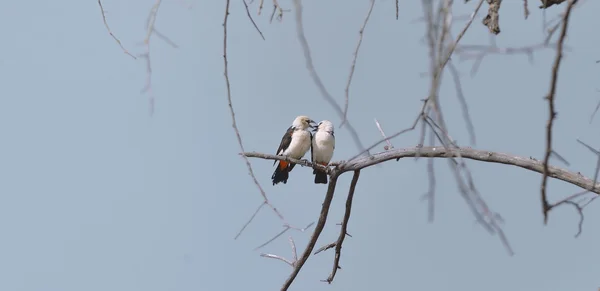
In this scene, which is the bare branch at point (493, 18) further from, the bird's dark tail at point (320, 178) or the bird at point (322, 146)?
the bird at point (322, 146)

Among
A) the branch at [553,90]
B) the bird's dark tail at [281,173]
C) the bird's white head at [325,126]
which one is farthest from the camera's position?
the bird's white head at [325,126]

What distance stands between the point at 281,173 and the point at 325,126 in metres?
0.62

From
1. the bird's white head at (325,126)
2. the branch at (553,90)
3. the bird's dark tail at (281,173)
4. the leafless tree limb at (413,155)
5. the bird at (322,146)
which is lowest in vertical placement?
the bird's dark tail at (281,173)

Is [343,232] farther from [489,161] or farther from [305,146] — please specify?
[305,146]

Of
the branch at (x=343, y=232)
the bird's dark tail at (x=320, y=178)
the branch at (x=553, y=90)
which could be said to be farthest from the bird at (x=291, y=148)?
the branch at (x=553, y=90)

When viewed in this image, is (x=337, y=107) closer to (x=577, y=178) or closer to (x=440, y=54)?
(x=440, y=54)

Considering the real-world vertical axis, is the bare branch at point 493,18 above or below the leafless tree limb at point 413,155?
above

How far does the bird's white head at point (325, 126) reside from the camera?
8.13 m

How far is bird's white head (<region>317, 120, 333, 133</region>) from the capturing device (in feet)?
26.7

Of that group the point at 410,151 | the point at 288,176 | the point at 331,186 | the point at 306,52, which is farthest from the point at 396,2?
the point at 288,176

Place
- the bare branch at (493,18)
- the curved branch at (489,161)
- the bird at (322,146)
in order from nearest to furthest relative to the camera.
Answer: the bare branch at (493,18) < the curved branch at (489,161) < the bird at (322,146)

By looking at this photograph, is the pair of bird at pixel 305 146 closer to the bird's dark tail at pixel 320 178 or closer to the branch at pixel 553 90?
the bird's dark tail at pixel 320 178

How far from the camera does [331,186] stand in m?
4.66

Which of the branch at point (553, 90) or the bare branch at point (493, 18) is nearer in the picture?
the branch at point (553, 90)
